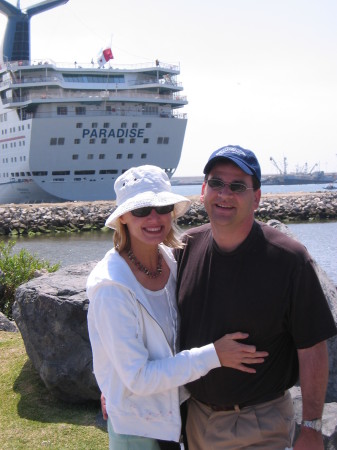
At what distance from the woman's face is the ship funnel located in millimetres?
56159

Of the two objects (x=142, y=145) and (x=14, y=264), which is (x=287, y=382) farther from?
(x=142, y=145)

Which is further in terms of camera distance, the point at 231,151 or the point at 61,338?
the point at 61,338

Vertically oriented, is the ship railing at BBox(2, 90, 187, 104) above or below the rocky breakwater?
above

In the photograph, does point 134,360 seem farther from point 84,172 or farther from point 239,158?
point 84,172

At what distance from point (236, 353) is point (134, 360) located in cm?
37

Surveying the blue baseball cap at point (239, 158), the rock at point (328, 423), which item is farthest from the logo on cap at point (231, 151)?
the rock at point (328, 423)

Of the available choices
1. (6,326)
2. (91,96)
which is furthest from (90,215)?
(6,326)

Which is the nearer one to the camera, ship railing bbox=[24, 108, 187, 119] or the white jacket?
the white jacket

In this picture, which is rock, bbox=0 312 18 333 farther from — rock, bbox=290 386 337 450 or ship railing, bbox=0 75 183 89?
ship railing, bbox=0 75 183 89

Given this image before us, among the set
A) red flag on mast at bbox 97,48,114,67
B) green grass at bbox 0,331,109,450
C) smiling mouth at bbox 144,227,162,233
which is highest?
red flag on mast at bbox 97,48,114,67

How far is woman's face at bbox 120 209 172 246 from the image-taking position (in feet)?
8.14

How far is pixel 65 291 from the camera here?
15.2 ft

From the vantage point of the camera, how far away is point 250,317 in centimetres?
234

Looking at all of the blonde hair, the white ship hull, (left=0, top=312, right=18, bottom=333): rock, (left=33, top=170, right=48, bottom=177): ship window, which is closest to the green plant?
(left=0, top=312, right=18, bottom=333): rock
